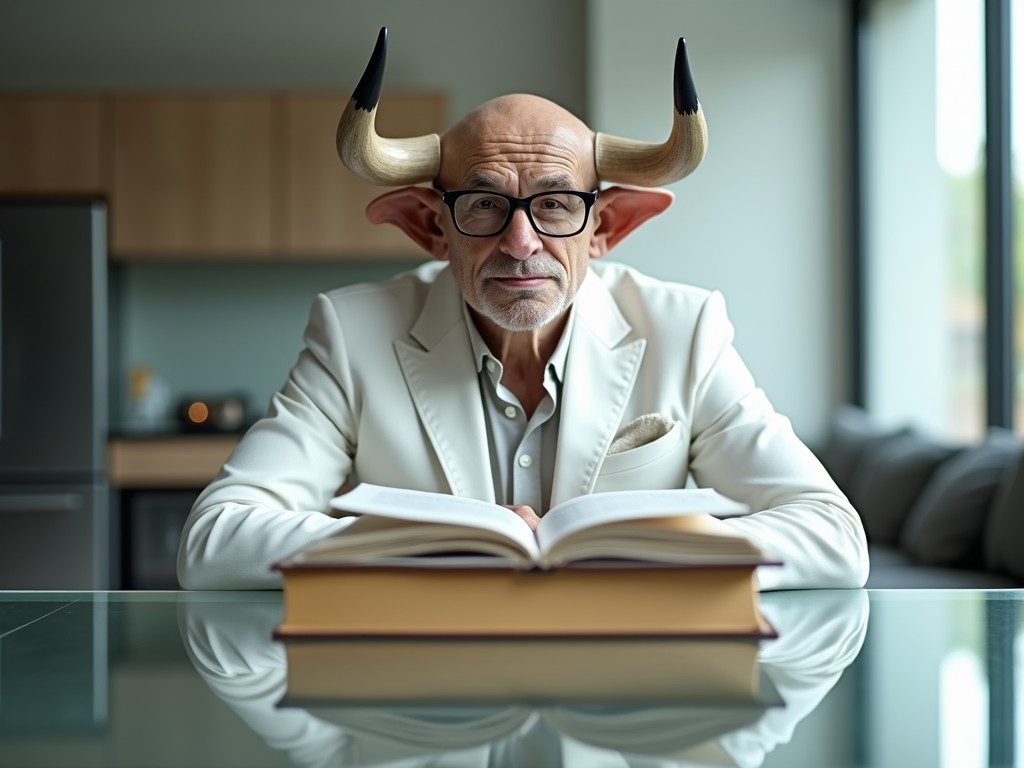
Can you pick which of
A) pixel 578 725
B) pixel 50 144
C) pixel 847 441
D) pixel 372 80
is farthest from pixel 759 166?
pixel 578 725

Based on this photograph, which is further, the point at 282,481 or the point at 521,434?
the point at 521,434

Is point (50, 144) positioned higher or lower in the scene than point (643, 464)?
higher

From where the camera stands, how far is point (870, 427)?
473 cm

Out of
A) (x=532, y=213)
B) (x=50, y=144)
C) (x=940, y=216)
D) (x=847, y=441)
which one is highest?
(x=50, y=144)

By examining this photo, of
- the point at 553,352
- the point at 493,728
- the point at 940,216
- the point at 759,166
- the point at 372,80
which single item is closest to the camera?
the point at 493,728

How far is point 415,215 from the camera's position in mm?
2008

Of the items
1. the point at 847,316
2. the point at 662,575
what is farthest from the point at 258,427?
the point at 847,316

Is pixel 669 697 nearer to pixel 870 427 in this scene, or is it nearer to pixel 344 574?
pixel 344 574

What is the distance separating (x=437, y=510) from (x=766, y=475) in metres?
0.80

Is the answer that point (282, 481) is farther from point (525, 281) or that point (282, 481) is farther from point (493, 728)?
point (493, 728)

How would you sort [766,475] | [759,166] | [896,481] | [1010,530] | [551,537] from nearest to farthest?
[551,537], [766,475], [1010,530], [896,481], [759,166]

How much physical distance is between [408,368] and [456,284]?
18 cm

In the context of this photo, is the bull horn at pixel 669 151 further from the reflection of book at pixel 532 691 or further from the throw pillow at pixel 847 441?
the throw pillow at pixel 847 441

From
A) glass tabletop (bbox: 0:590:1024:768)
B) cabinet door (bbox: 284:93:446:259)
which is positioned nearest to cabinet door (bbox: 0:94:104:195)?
cabinet door (bbox: 284:93:446:259)
